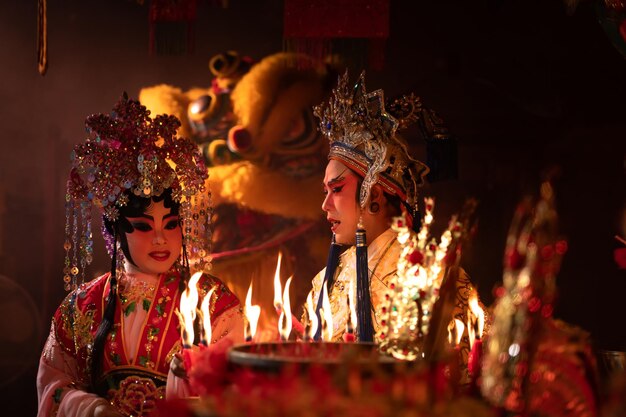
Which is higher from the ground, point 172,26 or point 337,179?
point 172,26

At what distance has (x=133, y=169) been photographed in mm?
3281

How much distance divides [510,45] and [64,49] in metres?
2.16

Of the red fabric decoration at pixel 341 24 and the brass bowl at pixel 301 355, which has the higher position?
the red fabric decoration at pixel 341 24

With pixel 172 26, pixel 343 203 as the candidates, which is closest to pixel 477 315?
pixel 343 203

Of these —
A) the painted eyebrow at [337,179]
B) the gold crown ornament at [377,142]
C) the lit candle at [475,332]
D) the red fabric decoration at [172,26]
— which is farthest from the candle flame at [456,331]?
the red fabric decoration at [172,26]

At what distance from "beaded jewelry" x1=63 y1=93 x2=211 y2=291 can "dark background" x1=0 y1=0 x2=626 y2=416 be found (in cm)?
109

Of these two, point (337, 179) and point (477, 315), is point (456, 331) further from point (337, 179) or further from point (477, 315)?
point (337, 179)

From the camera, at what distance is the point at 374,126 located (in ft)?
10.5

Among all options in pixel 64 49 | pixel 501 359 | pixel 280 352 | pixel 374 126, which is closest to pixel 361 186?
pixel 374 126

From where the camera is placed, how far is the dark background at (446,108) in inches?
161

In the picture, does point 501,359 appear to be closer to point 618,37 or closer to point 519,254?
point 519,254

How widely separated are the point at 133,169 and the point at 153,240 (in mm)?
266

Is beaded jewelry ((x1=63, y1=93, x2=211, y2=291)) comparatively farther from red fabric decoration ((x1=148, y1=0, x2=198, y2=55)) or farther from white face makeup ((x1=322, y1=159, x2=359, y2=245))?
red fabric decoration ((x1=148, y1=0, x2=198, y2=55))

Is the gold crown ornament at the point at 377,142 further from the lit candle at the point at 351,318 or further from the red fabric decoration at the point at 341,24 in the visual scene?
the red fabric decoration at the point at 341,24
